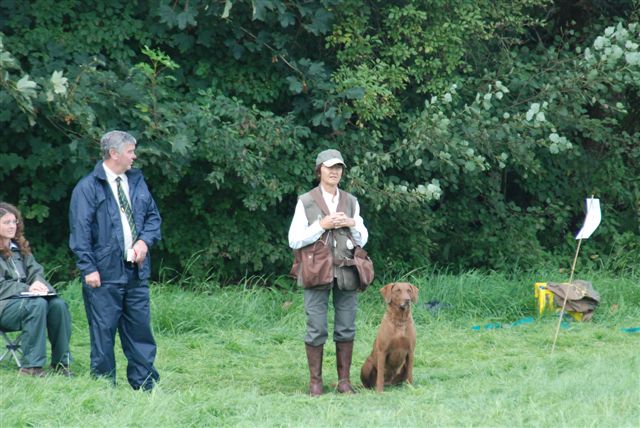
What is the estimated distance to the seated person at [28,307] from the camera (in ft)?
25.2

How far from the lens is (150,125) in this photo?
10.3 m

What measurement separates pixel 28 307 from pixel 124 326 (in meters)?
0.76

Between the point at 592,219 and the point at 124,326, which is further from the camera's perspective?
the point at 592,219

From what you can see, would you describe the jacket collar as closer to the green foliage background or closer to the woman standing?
the woman standing

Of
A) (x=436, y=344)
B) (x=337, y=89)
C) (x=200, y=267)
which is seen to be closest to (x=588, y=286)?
(x=436, y=344)

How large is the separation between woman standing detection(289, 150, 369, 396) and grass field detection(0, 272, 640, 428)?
1.15 feet

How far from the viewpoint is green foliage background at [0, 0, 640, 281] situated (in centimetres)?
1058

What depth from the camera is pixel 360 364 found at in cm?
891

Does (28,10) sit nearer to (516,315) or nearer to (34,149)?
(34,149)

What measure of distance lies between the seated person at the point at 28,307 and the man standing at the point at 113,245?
514 millimetres

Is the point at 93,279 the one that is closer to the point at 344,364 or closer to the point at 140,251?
the point at 140,251

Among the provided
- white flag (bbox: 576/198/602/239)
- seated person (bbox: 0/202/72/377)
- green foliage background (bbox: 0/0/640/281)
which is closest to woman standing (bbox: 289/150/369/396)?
seated person (bbox: 0/202/72/377)

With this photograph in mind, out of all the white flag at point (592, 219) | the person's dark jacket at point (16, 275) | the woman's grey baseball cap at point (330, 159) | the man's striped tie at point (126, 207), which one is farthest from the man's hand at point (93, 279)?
the white flag at point (592, 219)

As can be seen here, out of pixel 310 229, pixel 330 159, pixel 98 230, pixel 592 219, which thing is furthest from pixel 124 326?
pixel 592 219
